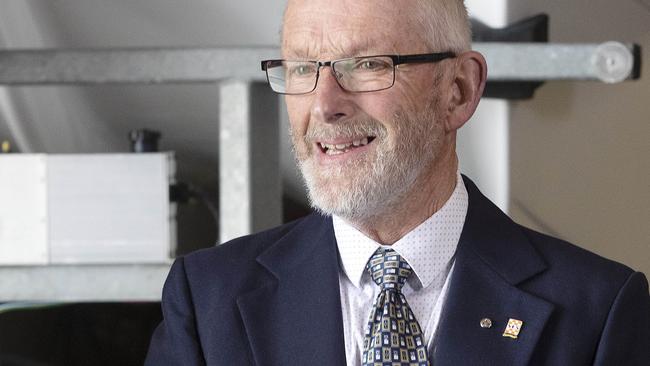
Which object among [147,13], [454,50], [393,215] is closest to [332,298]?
[393,215]

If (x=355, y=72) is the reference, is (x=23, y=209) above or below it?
below

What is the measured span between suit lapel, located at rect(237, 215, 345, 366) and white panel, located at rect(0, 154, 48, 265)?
2.90ft

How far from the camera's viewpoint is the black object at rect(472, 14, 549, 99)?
204 cm

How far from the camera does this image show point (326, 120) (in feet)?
4.31

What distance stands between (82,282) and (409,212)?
3.03 feet

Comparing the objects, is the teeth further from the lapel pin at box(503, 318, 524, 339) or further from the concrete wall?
the concrete wall

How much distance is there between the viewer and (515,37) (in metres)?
2.06

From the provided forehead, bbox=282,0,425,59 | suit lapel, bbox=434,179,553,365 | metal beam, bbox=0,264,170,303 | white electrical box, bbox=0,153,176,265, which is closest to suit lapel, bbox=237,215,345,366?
suit lapel, bbox=434,179,553,365

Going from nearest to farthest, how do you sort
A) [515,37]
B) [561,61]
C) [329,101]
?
1. [329,101]
2. [561,61]
3. [515,37]

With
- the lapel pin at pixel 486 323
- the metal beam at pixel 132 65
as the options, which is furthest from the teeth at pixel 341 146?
the metal beam at pixel 132 65

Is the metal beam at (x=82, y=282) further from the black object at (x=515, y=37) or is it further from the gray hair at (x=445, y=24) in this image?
the gray hair at (x=445, y=24)

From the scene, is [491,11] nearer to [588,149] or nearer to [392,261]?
[588,149]

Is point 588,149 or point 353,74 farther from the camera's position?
point 588,149

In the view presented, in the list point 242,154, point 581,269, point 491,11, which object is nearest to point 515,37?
point 491,11
